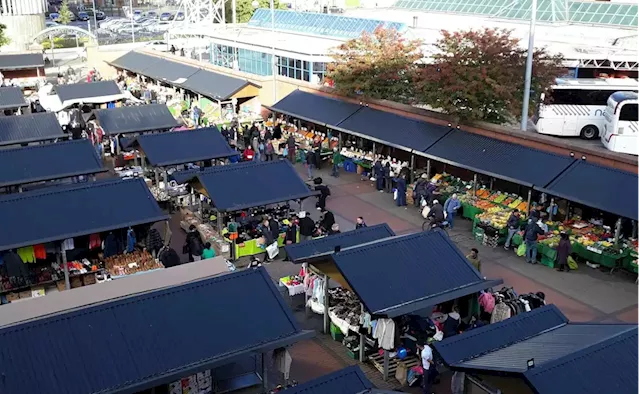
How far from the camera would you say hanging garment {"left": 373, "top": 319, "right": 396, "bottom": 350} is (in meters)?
13.5

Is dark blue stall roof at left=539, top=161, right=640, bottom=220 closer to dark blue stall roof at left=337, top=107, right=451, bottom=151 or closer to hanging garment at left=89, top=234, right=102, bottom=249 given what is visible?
dark blue stall roof at left=337, top=107, right=451, bottom=151

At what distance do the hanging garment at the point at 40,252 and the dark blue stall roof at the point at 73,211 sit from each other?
401 mm

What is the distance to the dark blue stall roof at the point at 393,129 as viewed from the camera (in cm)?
2648

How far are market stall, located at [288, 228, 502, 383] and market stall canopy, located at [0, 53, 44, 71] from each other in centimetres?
4384

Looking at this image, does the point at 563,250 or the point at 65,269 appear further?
the point at 563,250

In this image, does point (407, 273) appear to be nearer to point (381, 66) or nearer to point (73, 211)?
point (73, 211)

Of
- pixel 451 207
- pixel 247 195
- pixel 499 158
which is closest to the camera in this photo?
pixel 247 195

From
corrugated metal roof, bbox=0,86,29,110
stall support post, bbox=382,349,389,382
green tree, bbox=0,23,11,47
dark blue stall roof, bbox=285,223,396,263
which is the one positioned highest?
green tree, bbox=0,23,11,47

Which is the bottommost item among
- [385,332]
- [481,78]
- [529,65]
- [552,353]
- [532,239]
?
[532,239]

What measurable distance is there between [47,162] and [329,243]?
40.4ft

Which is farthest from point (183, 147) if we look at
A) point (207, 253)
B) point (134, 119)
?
point (207, 253)

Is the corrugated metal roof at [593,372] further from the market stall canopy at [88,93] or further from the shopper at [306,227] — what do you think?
the market stall canopy at [88,93]

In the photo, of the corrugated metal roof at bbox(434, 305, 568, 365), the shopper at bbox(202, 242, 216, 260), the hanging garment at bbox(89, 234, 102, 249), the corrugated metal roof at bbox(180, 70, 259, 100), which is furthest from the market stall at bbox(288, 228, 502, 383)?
the corrugated metal roof at bbox(180, 70, 259, 100)

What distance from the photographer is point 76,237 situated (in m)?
18.0
